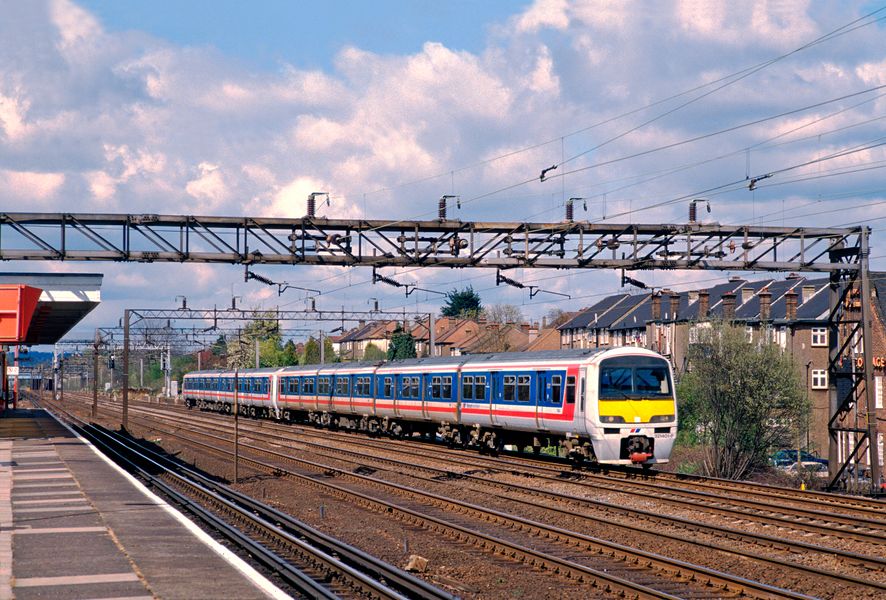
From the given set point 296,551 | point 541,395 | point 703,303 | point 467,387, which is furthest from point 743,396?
point 296,551

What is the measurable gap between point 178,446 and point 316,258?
16.6 metres

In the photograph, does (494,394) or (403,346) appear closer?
(494,394)

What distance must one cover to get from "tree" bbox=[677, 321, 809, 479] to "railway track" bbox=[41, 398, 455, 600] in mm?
33500

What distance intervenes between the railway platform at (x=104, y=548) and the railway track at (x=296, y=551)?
74 centimetres

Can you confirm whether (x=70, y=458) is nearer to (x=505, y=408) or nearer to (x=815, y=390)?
(x=505, y=408)

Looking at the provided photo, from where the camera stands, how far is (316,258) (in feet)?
89.4

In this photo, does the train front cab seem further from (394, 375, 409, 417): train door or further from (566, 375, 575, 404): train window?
(394, 375, 409, 417): train door

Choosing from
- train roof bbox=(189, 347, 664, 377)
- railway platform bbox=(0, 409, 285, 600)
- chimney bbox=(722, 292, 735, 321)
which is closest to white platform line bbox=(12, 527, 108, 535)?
railway platform bbox=(0, 409, 285, 600)

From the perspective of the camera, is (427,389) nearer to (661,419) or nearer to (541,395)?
(541,395)

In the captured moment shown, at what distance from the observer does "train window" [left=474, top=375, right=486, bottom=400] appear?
31.0m

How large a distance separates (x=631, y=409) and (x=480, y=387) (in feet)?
24.5

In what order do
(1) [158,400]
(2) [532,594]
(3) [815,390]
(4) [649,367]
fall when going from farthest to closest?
1. (1) [158,400]
2. (3) [815,390]
3. (4) [649,367]
4. (2) [532,594]

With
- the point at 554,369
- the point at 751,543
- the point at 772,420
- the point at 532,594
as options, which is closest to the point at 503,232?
the point at 554,369

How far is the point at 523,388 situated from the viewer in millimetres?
28391
